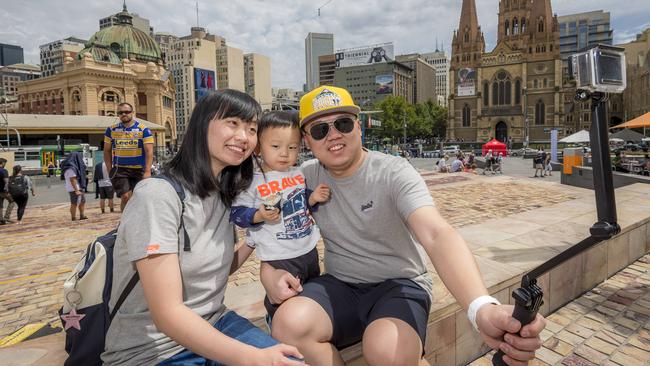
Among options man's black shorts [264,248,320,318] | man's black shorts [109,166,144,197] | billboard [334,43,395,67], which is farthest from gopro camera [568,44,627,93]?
billboard [334,43,395,67]

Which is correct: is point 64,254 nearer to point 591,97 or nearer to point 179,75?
point 591,97

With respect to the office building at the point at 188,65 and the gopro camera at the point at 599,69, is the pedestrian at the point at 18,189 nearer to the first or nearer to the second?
the gopro camera at the point at 599,69

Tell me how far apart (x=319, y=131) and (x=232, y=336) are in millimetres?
Result: 1156

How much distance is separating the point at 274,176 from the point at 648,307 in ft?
12.4

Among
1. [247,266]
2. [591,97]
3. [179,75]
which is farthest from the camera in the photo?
[179,75]

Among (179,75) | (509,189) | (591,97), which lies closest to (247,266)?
(591,97)

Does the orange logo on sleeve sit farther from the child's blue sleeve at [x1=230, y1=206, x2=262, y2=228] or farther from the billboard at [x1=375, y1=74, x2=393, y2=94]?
the billboard at [x1=375, y1=74, x2=393, y2=94]

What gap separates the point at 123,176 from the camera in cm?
674

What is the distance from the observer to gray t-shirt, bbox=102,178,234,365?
1.54 m

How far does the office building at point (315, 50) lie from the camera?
493 ft

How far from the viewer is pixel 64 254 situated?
602cm

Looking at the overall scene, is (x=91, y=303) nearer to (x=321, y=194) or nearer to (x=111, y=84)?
(x=321, y=194)

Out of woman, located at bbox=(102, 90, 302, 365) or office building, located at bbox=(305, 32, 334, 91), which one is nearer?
woman, located at bbox=(102, 90, 302, 365)

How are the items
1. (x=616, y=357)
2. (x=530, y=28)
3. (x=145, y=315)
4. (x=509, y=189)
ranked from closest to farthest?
(x=145, y=315), (x=616, y=357), (x=509, y=189), (x=530, y=28)
